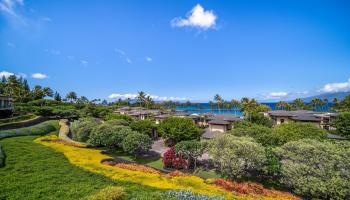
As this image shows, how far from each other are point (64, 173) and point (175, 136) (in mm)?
20765

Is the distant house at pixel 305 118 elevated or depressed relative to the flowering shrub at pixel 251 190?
elevated

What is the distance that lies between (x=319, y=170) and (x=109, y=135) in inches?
1146

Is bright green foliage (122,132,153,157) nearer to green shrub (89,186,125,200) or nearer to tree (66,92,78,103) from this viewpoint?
green shrub (89,186,125,200)

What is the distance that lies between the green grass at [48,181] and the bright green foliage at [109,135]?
10390 millimetres

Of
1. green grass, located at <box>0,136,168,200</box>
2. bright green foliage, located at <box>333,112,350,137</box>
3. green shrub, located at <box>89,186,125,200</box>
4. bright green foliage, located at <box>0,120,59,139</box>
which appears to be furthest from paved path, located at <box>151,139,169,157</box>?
bright green foliage, located at <box>333,112,350,137</box>

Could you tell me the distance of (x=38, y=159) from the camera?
20.5 meters

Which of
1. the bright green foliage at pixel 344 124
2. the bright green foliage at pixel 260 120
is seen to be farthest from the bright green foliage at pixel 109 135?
the bright green foliage at pixel 344 124

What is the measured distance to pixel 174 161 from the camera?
26281 mm

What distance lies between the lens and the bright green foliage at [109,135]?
31955 millimetres

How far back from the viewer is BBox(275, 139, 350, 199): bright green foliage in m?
15.6

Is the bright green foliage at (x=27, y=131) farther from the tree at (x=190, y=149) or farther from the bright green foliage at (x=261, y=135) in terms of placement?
the bright green foliage at (x=261, y=135)

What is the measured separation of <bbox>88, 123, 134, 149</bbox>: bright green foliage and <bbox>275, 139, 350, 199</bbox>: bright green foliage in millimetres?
23483

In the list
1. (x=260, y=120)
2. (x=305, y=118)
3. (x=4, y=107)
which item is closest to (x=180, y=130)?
(x=260, y=120)

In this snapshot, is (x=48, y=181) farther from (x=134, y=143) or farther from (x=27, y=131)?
(x=27, y=131)
